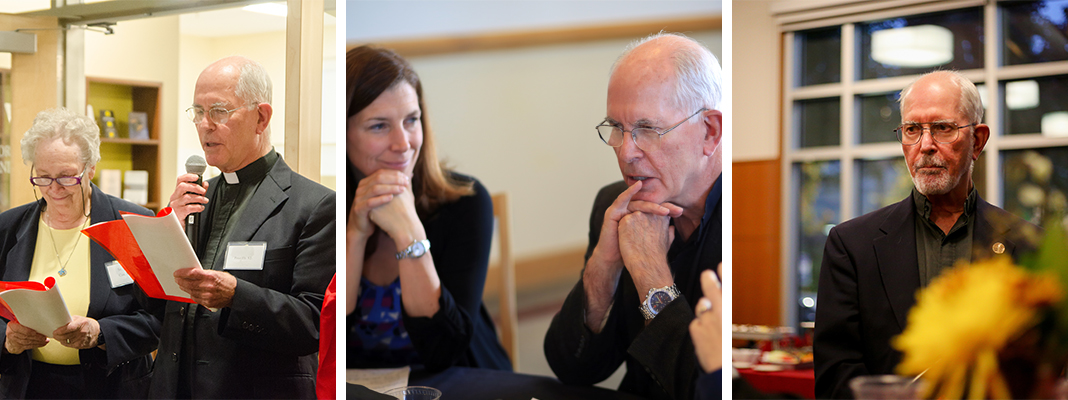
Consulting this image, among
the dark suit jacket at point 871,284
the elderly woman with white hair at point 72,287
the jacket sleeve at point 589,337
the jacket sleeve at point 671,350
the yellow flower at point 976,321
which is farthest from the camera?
the elderly woman with white hair at point 72,287

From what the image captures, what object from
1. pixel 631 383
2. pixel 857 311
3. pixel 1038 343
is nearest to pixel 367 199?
pixel 631 383

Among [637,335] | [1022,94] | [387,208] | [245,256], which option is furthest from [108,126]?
[1022,94]

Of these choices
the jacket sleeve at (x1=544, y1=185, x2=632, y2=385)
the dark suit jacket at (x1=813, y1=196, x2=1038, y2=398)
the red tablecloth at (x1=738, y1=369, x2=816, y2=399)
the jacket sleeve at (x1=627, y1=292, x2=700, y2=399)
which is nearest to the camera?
the dark suit jacket at (x1=813, y1=196, x2=1038, y2=398)

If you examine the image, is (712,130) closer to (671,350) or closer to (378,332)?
(671,350)

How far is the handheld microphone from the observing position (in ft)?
7.49

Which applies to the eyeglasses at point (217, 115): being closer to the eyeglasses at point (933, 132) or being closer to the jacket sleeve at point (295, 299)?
the jacket sleeve at point (295, 299)

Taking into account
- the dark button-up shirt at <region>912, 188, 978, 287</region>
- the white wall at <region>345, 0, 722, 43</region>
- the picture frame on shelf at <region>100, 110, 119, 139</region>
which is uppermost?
the white wall at <region>345, 0, 722, 43</region>

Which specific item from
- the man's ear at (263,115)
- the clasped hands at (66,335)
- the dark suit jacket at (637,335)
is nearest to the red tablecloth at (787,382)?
the dark suit jacket at (637,335)

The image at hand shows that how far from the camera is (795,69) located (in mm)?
2074

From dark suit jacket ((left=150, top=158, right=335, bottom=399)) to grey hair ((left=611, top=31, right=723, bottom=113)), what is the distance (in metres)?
1.24

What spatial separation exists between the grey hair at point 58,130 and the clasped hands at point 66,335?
54 centimetres

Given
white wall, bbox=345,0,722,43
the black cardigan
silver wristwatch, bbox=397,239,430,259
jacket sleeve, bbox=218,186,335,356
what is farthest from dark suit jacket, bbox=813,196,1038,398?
jacket sleeve, bbox=218,186,335,356

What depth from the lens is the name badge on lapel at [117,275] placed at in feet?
7.62

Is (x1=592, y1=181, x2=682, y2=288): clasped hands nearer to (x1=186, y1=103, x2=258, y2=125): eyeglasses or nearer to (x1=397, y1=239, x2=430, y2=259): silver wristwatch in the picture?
(x1=397, y1=239, x2=430, y2=259): silver wristwatch
